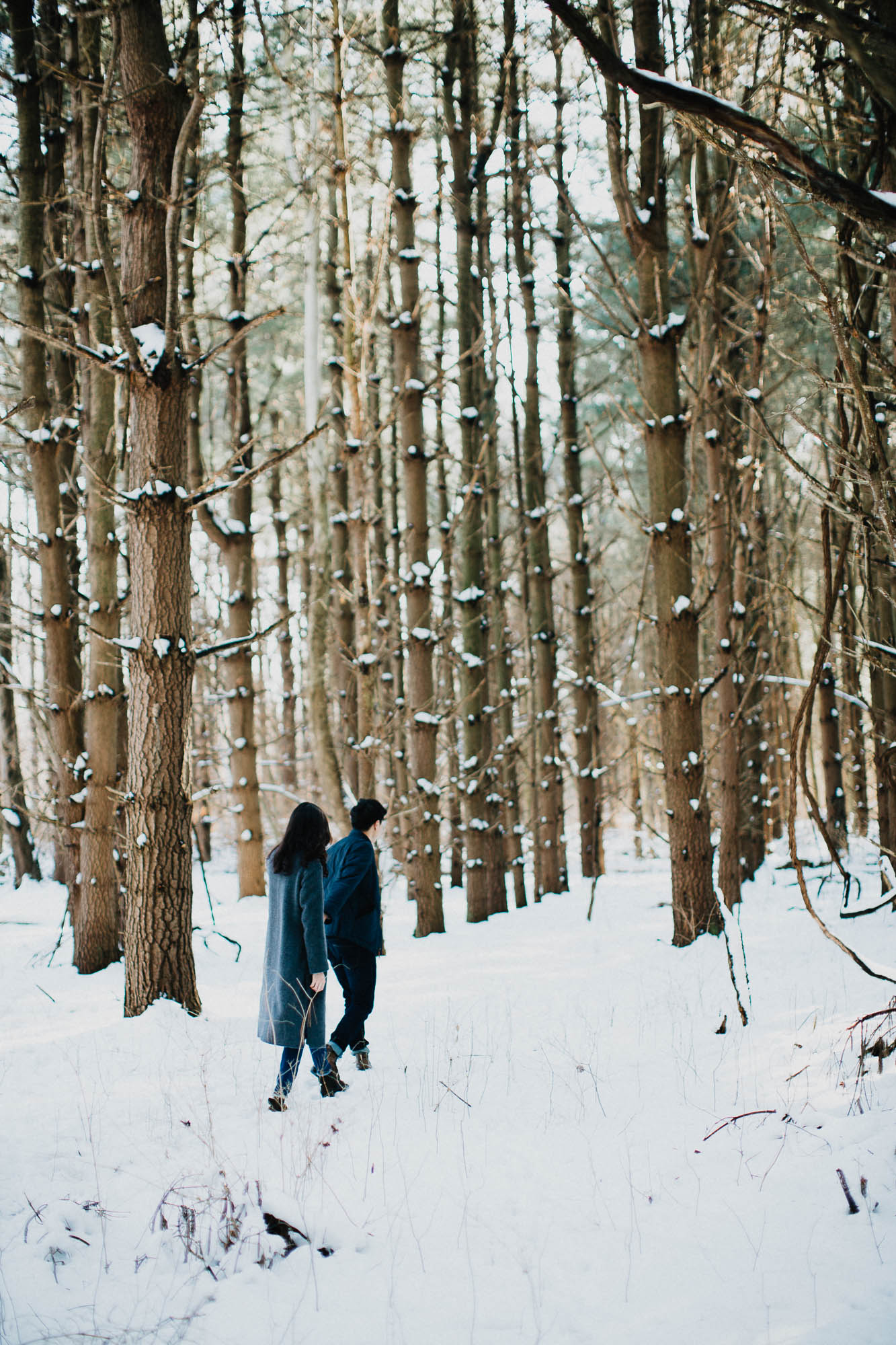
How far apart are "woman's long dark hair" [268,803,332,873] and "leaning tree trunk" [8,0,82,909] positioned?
4048mm

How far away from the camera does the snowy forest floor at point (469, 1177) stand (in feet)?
8.56

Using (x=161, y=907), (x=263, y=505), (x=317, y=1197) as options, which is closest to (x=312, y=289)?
(x=161, y=907)

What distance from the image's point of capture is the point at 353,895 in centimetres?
482

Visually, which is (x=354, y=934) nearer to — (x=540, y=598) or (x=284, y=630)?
(x=540, y=598)

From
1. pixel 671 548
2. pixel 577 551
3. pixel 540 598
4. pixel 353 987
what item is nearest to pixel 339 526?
pixel 540 598

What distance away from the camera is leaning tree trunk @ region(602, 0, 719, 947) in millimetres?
7234

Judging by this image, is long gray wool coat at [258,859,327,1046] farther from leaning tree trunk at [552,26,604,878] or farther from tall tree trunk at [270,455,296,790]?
tall tree trunk at [270,455,296,790]

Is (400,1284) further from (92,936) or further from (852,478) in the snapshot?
(92,936)

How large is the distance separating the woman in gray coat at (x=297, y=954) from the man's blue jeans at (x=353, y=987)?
32 cm

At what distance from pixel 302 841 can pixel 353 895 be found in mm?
614

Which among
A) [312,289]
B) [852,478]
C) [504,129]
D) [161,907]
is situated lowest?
[161,907]

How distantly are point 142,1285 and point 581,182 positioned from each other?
14.1 meters

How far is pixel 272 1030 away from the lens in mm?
4184

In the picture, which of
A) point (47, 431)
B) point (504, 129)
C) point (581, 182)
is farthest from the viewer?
point (581, 182)
